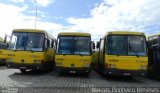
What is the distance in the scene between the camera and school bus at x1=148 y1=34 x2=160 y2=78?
22594 mm

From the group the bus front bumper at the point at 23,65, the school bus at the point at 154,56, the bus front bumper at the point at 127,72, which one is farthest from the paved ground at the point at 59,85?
the school bus at the point at 154,56

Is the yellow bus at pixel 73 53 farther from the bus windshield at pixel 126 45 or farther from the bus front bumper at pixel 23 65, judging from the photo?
the bus windshield at pixel 126 45

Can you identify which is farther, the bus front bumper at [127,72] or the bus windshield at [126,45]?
the bus windshield at [126,45]

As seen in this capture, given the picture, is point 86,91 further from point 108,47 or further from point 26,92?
point 108,47

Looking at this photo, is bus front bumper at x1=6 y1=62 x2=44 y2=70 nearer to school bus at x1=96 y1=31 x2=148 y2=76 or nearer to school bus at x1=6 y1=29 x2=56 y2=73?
school bus at x1=6 y1=29 x2=56 y2=73

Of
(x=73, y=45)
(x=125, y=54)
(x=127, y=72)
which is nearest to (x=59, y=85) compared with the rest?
(x=127, y=72)

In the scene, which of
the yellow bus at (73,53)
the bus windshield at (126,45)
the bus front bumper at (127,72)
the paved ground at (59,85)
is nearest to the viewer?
the paved ground at (59,85)

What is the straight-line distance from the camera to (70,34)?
2353 centimetres

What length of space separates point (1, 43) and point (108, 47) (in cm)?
1719

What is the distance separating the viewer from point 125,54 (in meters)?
20.9

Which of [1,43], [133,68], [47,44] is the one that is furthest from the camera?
[1,43]

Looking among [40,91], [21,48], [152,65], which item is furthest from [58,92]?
[152,65]

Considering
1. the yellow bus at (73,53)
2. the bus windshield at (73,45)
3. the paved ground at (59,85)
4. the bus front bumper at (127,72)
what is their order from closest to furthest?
the paved ground at (59,85), the bus front bumper at (127,72), the yellow bus at (73,53), the bus windshield at (73,45)

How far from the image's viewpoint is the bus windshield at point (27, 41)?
76.3 feet
